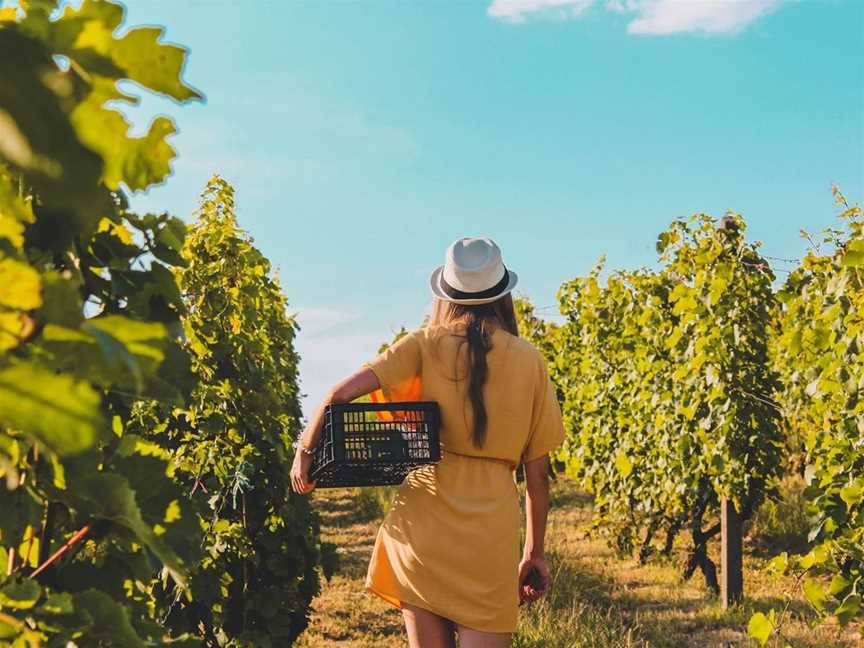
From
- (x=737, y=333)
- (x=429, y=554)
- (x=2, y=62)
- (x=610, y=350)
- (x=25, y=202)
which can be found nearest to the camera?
(x=2, y=62)

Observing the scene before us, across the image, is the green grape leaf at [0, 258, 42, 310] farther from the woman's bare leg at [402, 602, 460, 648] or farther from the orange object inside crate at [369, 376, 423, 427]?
the woman's bare leg at [402, 602, 460, 648]

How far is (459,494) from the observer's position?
2.98m

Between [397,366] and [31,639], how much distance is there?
1898 millimetres

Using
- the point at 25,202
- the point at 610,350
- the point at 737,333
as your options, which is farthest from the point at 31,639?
the point at 610,350

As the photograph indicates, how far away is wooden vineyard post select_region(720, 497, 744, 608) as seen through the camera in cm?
702

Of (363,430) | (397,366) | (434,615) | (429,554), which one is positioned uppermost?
(397,366)

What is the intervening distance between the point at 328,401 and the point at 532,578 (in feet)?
3.27

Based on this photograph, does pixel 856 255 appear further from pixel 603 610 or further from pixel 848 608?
pixel 603 610

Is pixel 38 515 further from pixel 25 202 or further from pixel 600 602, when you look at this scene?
pixel 600 602

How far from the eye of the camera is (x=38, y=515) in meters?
1.28

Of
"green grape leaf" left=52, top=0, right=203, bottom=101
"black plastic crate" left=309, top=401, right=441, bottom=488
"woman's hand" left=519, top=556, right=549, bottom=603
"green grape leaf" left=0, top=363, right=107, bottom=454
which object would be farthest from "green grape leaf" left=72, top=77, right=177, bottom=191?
"woman's hand" left=519, top=556, right=549, bottom=603

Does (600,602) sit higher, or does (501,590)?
(501,590)

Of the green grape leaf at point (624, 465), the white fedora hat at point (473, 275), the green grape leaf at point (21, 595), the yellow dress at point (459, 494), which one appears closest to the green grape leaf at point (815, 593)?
the yellow dress at point (459, 494)

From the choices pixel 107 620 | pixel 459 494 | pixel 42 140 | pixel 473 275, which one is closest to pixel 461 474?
pixel 459 494
